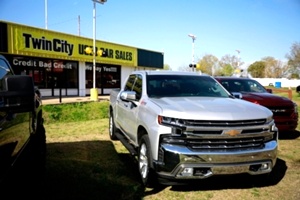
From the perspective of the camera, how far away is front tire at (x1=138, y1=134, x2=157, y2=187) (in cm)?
415

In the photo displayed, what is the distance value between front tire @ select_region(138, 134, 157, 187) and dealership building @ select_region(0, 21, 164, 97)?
12613 mm

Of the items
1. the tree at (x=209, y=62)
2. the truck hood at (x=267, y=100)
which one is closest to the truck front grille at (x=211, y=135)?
the truck hood at (x=267, y=100)

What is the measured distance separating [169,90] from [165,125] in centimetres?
141

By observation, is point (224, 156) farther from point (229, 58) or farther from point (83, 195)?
point (229, 58)

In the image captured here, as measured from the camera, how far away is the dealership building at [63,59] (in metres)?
17.5

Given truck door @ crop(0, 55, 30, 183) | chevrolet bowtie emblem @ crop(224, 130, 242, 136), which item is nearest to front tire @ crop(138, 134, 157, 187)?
chevrolet bowtie emblem @ crop(224, 130, 242, 136)

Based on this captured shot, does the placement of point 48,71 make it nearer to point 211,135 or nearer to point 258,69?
point 211,135

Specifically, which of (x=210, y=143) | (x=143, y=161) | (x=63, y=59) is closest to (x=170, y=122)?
(x=210, y=143)

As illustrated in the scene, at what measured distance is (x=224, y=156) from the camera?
3840 mm

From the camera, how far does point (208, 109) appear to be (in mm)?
4062

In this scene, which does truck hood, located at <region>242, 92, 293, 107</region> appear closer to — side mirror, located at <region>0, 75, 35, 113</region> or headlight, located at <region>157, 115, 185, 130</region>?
headlight, located at <region>157, 115, 185, 130</region>

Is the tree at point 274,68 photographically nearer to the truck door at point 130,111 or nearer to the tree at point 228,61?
the tree at point 228,61

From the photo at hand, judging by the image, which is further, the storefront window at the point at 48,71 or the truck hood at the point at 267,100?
the storefront window at the point at 48,71

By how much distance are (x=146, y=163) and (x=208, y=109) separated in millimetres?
1255
